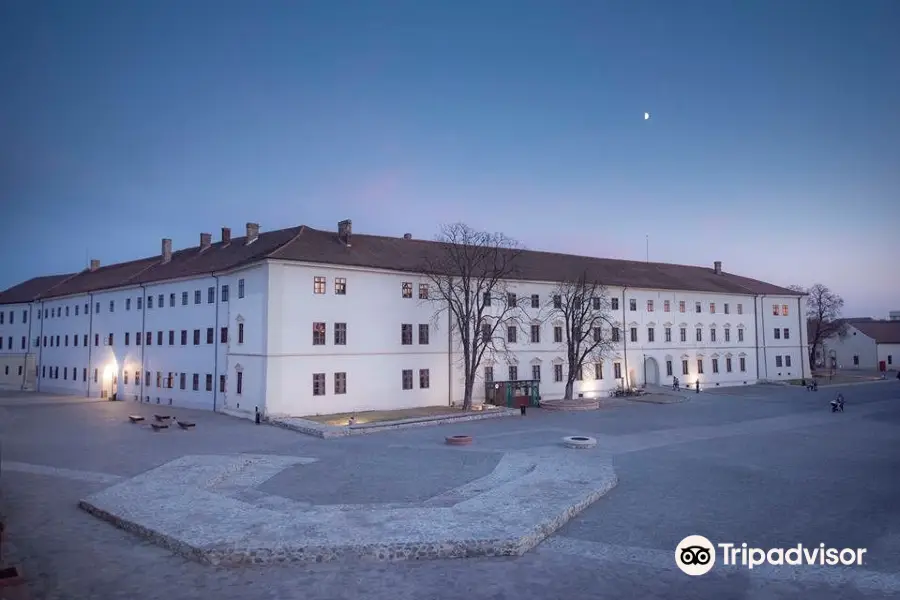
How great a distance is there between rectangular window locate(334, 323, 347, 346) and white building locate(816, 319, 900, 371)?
75.4 meters

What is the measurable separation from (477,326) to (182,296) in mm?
20937

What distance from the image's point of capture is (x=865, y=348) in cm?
8088

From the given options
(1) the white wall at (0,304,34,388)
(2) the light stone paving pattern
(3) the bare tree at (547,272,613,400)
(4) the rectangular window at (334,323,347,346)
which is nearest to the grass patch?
(4) the rectangular window at (334,323,347,346)

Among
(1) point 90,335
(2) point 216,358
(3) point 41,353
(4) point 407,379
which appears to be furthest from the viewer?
(3) point 41,353

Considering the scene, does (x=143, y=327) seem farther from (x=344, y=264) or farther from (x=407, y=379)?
(x=407, y=379)

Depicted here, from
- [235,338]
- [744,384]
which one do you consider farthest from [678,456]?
[744,384]

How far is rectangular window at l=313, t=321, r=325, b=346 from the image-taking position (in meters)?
34.1

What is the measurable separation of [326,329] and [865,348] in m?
79.9

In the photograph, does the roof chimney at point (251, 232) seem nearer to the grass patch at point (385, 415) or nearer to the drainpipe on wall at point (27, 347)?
the grass patch at point (385, 415)

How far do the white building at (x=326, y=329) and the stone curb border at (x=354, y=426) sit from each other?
2417mm

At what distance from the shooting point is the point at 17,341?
198ft

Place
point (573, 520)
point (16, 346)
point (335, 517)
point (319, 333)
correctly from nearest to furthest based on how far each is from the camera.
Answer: point (335, 517), point (573, 520), point (319, 333), point (16, 346)

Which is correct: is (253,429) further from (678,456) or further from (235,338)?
(678,456)

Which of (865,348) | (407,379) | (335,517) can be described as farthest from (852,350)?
(335,517)
